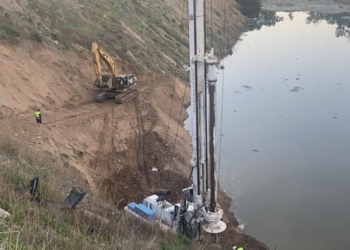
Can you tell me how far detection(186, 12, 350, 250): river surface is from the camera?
16.4 m

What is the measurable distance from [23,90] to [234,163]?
10.6m

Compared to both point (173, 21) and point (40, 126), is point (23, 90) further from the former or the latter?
point (173, 21)

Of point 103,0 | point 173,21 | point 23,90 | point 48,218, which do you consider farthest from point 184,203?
point 173,21

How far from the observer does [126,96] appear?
72.9 feet

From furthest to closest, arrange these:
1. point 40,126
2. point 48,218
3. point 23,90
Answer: point 23,90 < point 40,126 < point 48,218

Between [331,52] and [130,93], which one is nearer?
[130,93]

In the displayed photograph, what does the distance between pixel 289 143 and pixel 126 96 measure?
9.16 m

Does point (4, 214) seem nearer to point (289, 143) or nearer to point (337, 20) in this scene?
point (289, 143)

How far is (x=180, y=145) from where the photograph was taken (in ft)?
69.0

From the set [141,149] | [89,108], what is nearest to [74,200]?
[141,149]

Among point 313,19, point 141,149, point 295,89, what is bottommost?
point 295,89

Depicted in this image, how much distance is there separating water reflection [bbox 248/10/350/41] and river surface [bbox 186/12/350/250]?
1332 centimetres

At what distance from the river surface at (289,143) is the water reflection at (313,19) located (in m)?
13.3

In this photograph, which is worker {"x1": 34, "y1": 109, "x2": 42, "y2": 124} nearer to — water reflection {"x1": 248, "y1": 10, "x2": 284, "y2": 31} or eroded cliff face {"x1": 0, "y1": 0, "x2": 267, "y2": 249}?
eroded cliff face {"x1": 0, "y1": 0, "x2": 267, "y2": 249}
